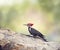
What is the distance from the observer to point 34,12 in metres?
12.0

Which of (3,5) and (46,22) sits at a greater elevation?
(3,5)

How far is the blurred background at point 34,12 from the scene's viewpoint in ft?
38.0

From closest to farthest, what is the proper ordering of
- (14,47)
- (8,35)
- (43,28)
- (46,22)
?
(14,47)
(8,35)
(43,28)
(46,22)

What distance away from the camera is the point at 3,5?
1196 centimetres

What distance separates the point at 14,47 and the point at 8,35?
416 mm

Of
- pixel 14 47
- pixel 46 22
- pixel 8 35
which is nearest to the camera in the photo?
pixel 14 47

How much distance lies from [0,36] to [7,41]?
0.20 metres

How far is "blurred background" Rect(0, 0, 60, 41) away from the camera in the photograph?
1157cm

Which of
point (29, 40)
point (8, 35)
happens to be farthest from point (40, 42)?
point (8, 35)

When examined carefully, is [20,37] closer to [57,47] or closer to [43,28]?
[57,47]

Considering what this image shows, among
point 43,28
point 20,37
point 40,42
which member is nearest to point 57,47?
point 40,42

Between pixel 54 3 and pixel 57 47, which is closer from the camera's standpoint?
pixel 57 47

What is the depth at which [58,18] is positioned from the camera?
12328 mm

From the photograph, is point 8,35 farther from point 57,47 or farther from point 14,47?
point 57,47
